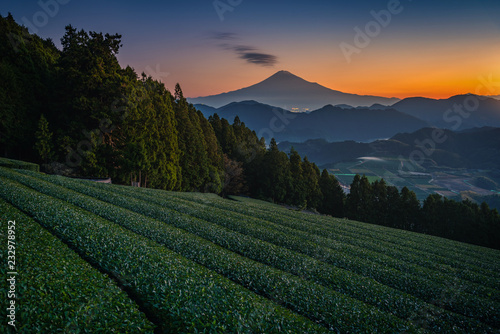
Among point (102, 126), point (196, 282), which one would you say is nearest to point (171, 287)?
point (196, 282)

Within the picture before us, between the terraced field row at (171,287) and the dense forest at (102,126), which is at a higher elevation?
the dense forest at (102,126)

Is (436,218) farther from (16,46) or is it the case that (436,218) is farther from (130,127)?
(16,46)

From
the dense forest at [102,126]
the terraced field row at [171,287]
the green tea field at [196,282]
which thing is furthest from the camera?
the dense forest at [102,126]


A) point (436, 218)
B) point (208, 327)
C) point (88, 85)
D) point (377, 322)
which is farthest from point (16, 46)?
point (436, 218)

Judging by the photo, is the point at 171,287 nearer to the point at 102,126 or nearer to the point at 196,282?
the point at 196,282

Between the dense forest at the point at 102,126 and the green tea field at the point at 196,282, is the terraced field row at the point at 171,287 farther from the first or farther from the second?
the dense forest at the point at 102,126

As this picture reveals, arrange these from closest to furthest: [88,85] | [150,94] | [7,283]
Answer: [7,283], [88,85], [150,94]

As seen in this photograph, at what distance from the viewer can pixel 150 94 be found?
45.3m

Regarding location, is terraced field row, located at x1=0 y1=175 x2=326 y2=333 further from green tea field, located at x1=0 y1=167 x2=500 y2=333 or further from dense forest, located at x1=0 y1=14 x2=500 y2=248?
dense forest, located at x1=0 y1=14 x2=500 y2=248

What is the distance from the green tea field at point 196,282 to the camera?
23.0 feet

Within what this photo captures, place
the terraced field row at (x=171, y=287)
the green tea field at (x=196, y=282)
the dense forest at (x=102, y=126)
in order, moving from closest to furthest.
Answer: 1. the green tea field at (x=196, y=282)
2. the terraced field row at (x=171, y=287)
3. the dense forest at (x=102, y=126)

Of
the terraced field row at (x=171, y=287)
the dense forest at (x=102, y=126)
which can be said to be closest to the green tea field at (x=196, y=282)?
the terraced field row at (x=171, y=287)

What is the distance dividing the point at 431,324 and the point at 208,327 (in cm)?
969

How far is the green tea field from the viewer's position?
7.02m
